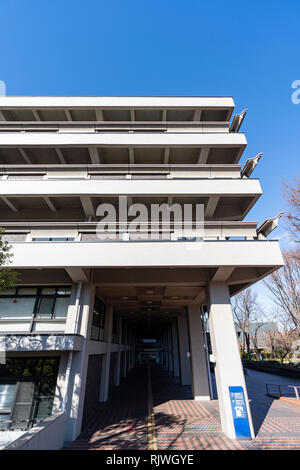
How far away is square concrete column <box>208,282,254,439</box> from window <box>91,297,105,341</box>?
22.3 feet

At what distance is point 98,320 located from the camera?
14.0 m

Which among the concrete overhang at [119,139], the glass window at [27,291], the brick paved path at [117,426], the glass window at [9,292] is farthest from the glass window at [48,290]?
the concrete overhang at [119,139]

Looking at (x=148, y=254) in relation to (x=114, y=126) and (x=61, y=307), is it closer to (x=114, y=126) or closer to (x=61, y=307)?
(x=61, y=307)

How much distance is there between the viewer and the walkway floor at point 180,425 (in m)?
8.04

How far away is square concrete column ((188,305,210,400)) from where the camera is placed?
1460cm

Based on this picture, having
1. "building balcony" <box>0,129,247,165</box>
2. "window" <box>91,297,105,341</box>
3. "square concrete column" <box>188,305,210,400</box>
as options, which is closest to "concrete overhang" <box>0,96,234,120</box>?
"building balcony" <box>0,129,247,165</box>

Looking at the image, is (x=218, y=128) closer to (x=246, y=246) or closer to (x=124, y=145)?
(x=124, y=145)

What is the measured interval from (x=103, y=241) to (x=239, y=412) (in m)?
9.11

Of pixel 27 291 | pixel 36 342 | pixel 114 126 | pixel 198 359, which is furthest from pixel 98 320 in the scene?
pixel 114 126

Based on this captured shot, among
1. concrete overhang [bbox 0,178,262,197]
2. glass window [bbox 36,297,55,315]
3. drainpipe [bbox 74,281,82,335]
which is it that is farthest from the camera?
concrete overhang [bbox 0,178,262,197]

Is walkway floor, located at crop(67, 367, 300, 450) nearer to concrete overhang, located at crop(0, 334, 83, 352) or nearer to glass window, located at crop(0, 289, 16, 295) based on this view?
concrete overhang, located at crop(0, 334, 83, 352)

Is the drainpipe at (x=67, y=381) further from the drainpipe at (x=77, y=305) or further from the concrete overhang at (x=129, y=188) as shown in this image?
the concrete overhang at (x=129, y=188)

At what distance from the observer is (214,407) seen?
12812 mm

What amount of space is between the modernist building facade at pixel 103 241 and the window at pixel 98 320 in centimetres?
12
